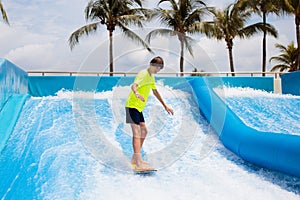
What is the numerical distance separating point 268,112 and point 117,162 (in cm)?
370

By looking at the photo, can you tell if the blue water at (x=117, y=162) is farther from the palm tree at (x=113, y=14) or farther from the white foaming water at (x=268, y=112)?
the palm tree at (x=113, y=14)

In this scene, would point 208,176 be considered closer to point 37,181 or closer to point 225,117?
point 225,117

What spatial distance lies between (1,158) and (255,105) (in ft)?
16.1

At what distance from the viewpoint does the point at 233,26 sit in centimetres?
1866

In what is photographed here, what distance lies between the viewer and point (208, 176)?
3.55 meters

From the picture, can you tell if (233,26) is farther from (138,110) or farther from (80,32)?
(138,110)

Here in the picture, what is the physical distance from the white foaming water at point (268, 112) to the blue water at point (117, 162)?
1.00 meters

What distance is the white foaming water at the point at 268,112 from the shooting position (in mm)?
5502

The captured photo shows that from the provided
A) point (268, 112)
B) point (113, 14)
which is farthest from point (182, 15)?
point (268, 112)

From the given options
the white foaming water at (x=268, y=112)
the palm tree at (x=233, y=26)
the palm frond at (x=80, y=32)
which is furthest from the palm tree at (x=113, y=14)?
the white foaming water at (x=268, y=112)

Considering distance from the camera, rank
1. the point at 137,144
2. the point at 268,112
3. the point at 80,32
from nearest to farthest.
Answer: the point at 137,144
the point at 268,112
the point at 80,32

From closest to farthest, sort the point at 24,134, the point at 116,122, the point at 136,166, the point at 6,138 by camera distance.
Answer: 1. the point at 136,166
2. the point at 6,138
3. the point at 24,134
4. the point at 116,122

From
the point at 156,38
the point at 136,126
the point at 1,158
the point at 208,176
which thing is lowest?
the point at 208,176

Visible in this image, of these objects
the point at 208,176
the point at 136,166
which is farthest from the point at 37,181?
the point at 208,176
